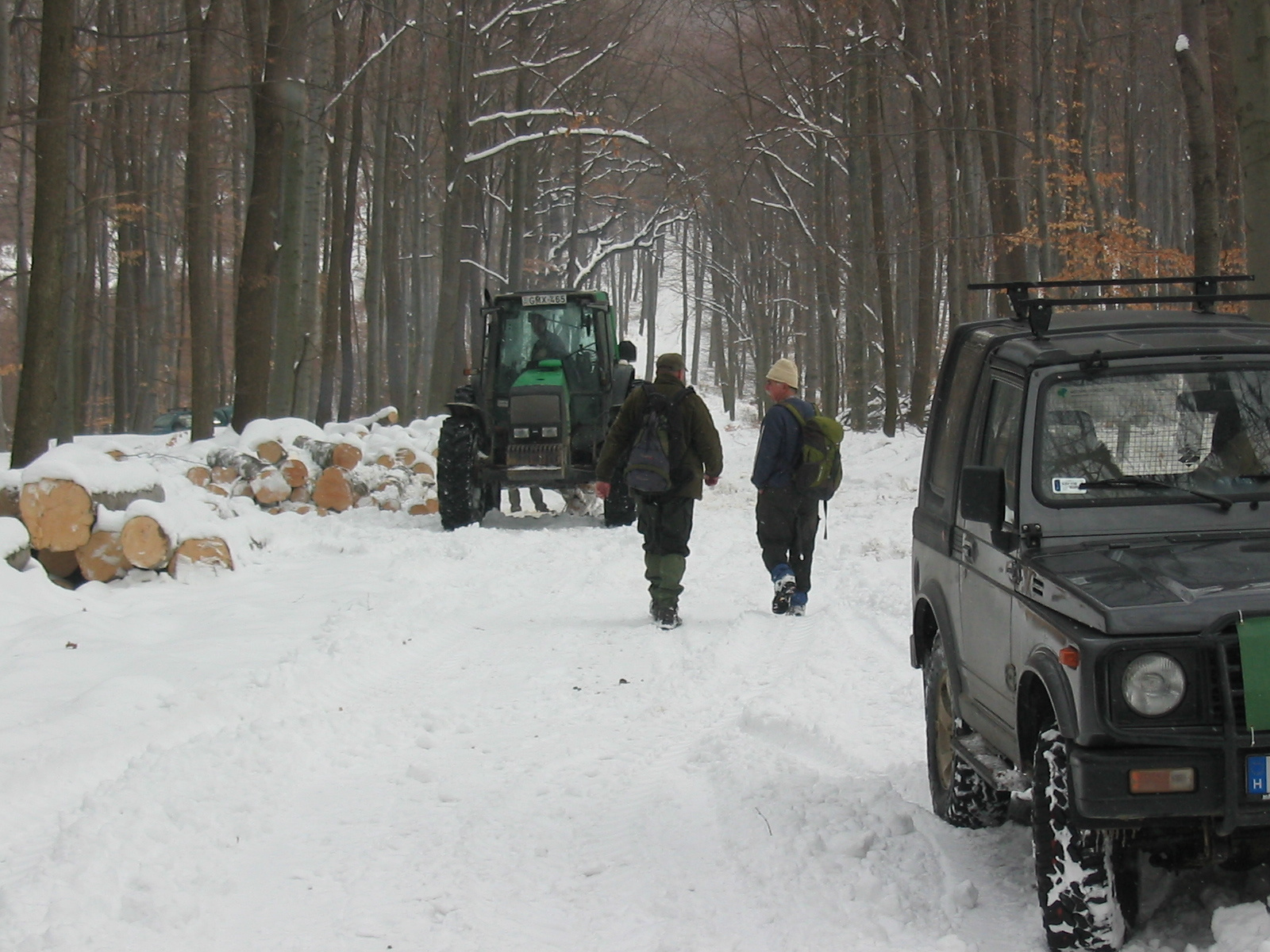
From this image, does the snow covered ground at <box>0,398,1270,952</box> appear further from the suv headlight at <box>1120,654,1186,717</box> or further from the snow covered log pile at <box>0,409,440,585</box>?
the suv headlight at <box>1120,654,1186,717</box>

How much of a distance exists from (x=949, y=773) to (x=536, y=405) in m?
11.1

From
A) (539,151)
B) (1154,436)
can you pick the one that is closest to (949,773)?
(1154,436)

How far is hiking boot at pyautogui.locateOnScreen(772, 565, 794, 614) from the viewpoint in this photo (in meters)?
9.80

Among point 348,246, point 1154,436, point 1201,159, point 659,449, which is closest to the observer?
point 1154,436

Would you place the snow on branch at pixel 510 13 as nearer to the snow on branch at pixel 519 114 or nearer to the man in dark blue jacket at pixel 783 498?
the snow on branch at pixel 519 114

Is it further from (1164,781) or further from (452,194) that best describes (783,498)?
(452,194)

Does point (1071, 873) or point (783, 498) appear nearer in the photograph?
point (1071, 873)

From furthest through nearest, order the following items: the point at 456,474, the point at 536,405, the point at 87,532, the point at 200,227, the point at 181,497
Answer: the point at 200,227
the point at 536,405
the point at 456,474
the point at 181,497
the point at 87,532

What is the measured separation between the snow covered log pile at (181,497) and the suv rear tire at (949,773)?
7.38m

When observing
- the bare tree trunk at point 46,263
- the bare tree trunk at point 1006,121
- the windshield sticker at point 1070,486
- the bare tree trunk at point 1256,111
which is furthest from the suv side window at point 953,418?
the bare tree trunk at point 1006,121

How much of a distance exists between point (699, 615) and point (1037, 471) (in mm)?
5764

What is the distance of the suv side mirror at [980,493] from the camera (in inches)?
171

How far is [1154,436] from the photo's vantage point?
14.8 ft

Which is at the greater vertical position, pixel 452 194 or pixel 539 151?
pixel 539 151
